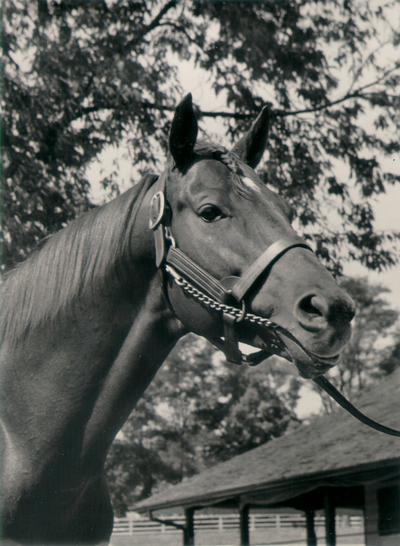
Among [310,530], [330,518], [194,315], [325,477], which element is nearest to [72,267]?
[194,315]

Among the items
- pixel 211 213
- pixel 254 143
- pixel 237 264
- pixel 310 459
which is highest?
pixel 310 459

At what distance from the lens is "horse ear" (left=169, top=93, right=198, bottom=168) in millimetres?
2568

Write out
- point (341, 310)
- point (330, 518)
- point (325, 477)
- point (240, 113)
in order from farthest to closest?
point (330, 518)
point (325, 477)
point (240, 113)
point (341, 310)

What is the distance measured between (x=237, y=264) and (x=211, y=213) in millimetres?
182

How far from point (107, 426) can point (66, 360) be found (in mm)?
236

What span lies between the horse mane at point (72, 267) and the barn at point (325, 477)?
8.55 meters

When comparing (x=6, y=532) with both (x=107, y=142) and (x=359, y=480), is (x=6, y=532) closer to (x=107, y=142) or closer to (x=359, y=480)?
(x=107, y=142)

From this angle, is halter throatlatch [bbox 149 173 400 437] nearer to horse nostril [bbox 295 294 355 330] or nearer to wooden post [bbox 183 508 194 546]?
horse nostril [bbox 295 294 355 330]

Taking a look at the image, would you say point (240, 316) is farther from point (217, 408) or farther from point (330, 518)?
point (217, 408)

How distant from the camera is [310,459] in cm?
1382

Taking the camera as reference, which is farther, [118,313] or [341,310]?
[118,313]

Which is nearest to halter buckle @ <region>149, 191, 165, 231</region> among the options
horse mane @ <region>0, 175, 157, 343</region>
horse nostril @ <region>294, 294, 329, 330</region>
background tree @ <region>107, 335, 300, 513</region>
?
horse mane @ <region>0, 175, 157, 343</region>

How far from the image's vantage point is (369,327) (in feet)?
171

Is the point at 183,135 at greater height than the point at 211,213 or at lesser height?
greater
